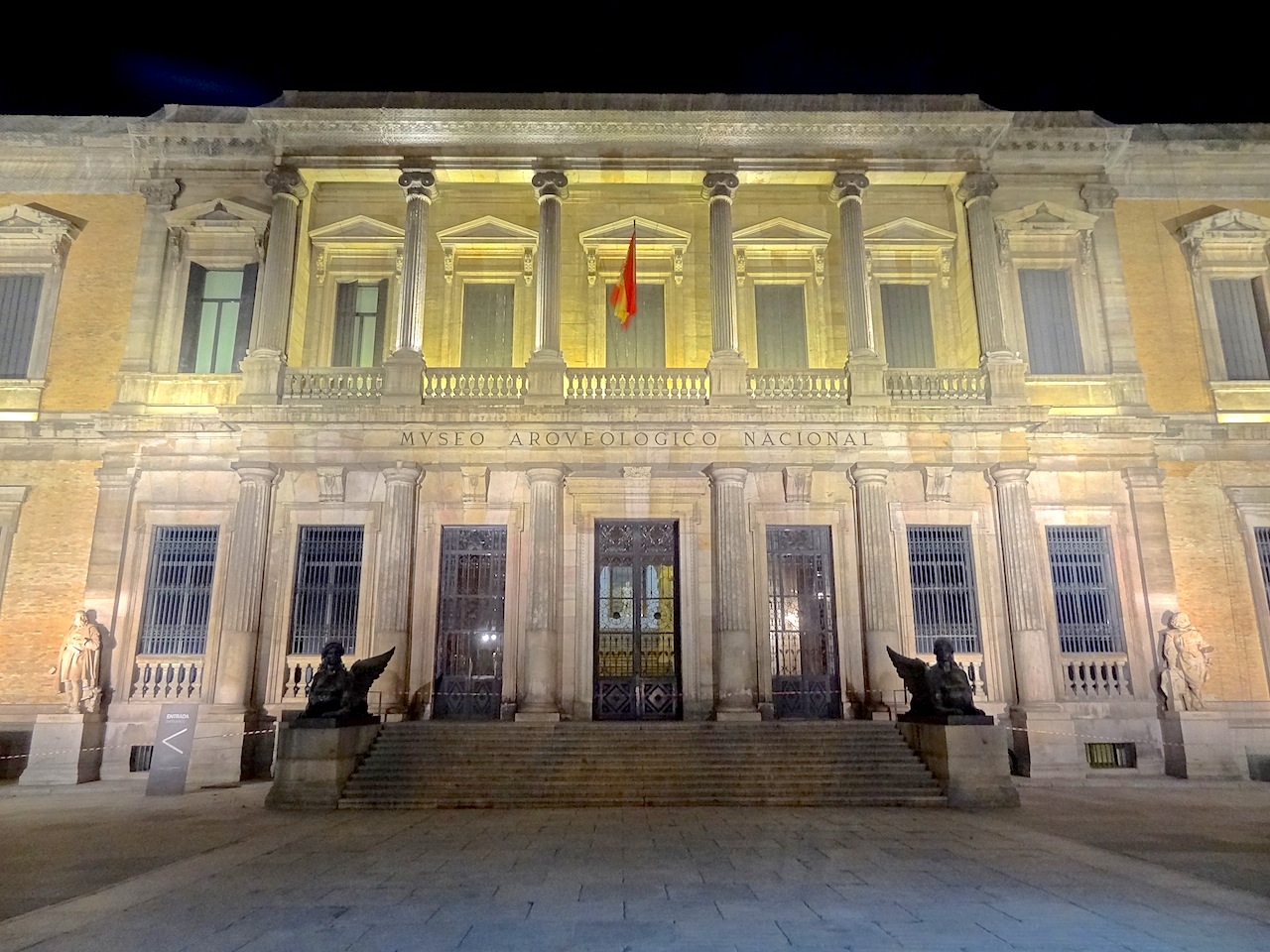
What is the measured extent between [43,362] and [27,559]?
398 centimetres

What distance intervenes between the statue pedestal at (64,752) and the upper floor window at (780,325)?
559 inches

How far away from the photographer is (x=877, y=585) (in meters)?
15.1

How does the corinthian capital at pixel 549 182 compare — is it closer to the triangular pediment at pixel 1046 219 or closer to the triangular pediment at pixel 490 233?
the triangular pediment at pixel 490 233

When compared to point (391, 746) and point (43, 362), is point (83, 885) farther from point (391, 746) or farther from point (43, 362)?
point (43, 362)

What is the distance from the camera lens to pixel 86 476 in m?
16.2

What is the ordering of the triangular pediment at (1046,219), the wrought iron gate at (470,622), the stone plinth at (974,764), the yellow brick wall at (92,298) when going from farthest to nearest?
the triangular pediment at (1046,219), the yellow brick wall at (92,298), the wrought iron gate at (470,622), the stone plinth at (974,764)

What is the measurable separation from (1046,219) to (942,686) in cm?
1102

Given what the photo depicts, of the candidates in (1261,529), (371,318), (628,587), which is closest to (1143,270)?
(1261,529)

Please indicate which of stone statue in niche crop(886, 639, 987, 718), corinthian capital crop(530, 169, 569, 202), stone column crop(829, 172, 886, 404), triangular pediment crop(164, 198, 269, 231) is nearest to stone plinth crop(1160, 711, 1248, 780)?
stone statue in niche crop(886, 639, 987, 718)

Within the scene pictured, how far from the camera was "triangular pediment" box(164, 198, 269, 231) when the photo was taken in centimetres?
1716

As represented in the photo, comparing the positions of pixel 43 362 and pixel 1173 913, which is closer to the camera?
pixel 1173 913

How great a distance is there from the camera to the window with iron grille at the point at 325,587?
1558 cm

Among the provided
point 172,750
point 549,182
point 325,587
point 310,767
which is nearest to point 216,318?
point 325,587

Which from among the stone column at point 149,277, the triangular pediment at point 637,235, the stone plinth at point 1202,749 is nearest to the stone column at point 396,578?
the stone column at point 149,277
